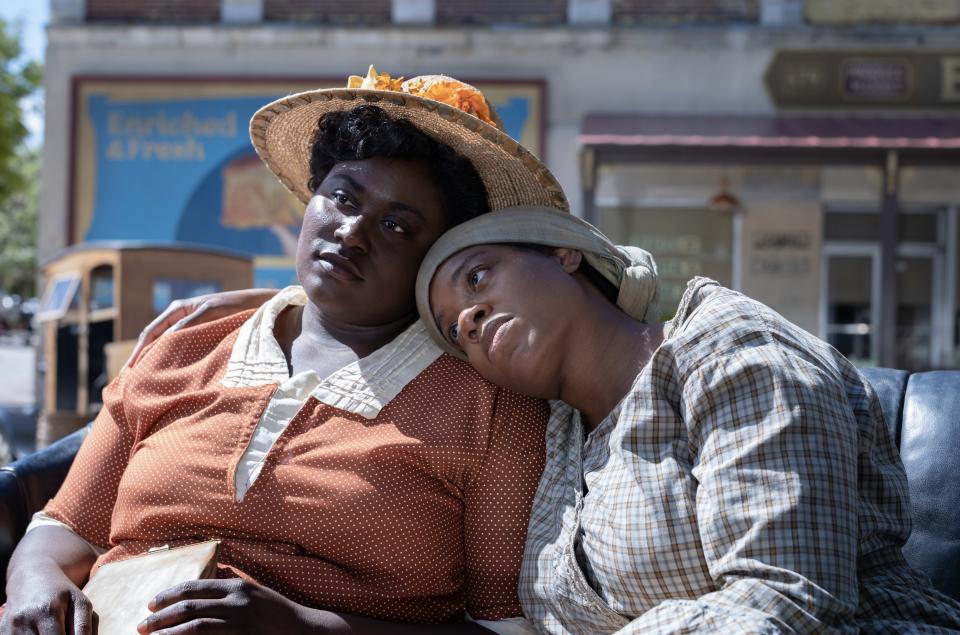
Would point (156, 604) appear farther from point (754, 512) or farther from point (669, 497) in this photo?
point (754, 512)

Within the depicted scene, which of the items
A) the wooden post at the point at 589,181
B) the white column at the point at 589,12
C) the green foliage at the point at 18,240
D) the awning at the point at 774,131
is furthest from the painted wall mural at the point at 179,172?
the green foliage at the point at 18,240

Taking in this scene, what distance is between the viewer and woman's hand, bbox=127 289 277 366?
244 centimetres

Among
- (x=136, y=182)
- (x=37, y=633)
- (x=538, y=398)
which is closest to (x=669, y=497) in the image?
(x=538, y=398)

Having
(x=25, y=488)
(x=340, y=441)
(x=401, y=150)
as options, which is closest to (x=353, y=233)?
(x=401, y=150)

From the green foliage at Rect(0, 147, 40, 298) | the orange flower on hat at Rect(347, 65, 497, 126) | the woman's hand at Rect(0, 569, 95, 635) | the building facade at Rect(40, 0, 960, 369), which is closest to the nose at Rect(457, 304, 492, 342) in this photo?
the orange flower on hat at Rect(347, 65, 497, 126)

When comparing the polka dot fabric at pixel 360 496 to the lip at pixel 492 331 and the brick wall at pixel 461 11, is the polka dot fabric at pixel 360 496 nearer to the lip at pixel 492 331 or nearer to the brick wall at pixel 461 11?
the lip at pixel 492 331

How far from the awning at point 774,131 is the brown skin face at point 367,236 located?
732cm

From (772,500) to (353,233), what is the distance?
1.12 m

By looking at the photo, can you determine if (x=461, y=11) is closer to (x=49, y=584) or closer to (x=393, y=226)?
(x=393, y=226)

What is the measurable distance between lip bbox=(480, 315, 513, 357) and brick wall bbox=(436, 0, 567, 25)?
9.13 m

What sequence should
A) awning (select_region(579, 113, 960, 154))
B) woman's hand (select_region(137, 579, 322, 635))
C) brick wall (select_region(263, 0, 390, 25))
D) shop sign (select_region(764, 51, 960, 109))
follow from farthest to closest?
brick wall (select_region(263, 0, 390, 25)), shop sign (select_region(764, 51, 960, 109)), awning (select_region(579, 113, 960, 154)), woman's hand (select_region(137, 579, 322, 635))

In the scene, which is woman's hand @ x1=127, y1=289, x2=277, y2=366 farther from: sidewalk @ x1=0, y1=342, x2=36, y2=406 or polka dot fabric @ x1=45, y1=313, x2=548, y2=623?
sidewalk @ x1=0, y1=342, x2=36, y2=406

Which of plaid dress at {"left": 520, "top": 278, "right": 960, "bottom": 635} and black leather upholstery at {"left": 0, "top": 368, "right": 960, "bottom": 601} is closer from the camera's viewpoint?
plaid dress at {"left": 520, "top": 278, "right": 960, "bottom": 635}

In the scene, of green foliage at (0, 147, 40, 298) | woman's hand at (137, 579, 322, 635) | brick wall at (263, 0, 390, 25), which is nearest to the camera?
woman's hand at (137, 579, 322, 635)
